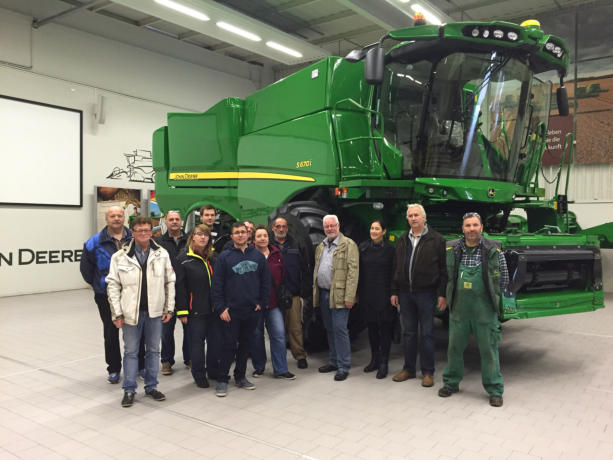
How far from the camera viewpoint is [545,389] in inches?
176

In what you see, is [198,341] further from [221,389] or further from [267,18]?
[267,18]

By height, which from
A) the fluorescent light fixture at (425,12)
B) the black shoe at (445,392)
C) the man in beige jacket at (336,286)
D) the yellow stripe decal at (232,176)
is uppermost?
the fluorescent light fixture at (425,12)

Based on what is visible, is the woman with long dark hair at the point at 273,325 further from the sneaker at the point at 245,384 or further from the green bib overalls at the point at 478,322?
the green bib overalls at the point at 478,322

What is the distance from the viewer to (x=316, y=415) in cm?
387

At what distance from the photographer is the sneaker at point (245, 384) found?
176 inches

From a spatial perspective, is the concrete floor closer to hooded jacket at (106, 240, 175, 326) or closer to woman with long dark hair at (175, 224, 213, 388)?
woman with long dark hair at (175, 224, 213, 388)

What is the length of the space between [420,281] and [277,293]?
131 centimetres

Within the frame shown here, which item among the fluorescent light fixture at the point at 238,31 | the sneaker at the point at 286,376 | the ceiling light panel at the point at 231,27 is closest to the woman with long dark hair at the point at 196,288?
the sneaker at the point at 286,376

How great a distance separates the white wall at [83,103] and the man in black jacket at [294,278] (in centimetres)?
735

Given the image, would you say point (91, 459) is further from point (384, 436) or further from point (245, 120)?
point (245, 120)

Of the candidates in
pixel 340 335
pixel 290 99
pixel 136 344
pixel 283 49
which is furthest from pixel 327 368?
pixel 283 49

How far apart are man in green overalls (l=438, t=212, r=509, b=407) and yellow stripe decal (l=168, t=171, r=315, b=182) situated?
81.6 inches

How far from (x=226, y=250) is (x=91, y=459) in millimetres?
1830

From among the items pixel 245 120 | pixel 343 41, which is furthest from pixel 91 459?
pixel 343 41
